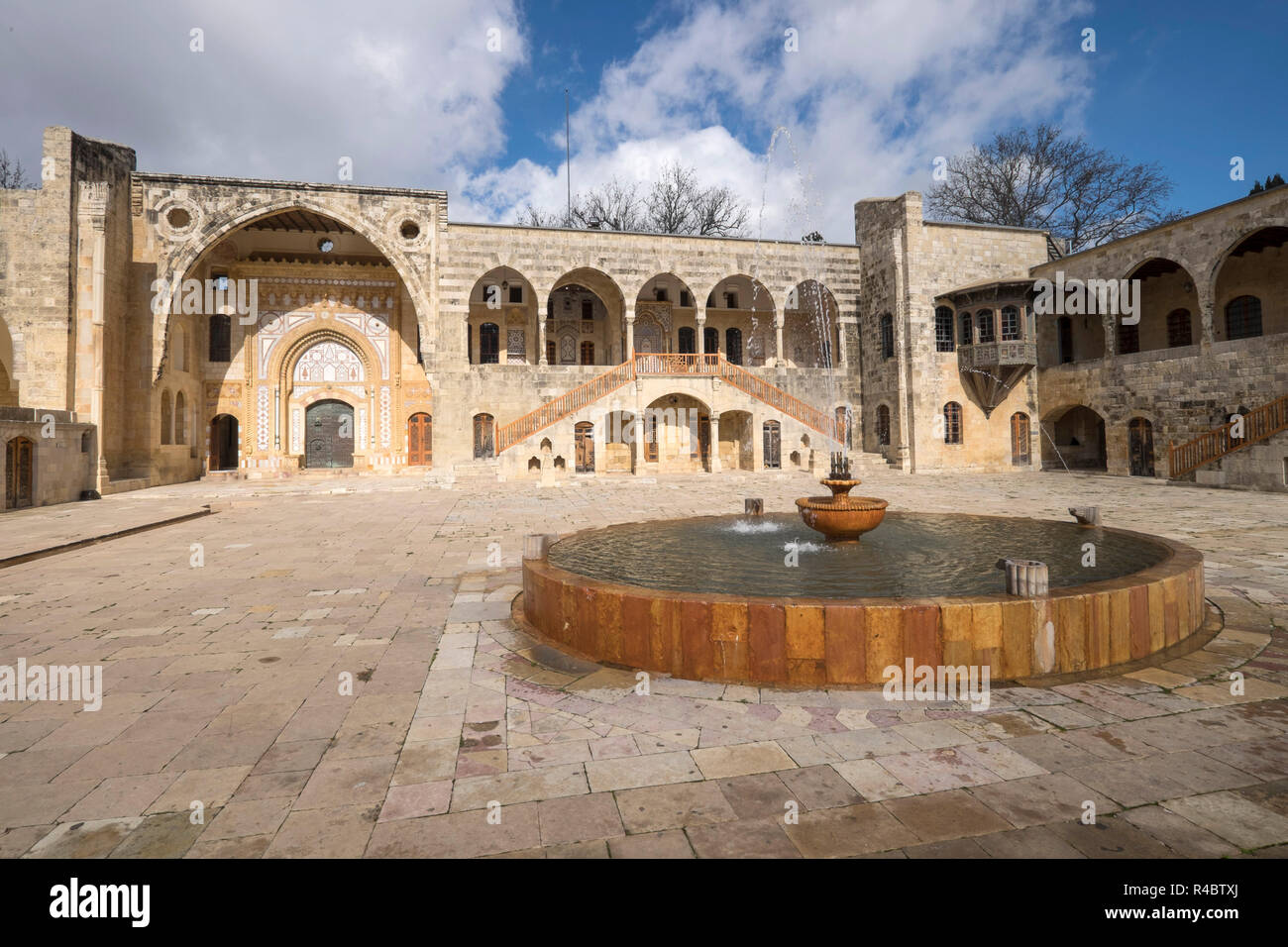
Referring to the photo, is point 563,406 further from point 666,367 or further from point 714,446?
point 714,446

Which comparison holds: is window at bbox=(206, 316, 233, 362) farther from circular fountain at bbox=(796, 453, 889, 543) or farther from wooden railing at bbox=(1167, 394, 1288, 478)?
wooden railing at bbox=(1167, 394, 1288, 478)

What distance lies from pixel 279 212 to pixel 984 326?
80.3ft

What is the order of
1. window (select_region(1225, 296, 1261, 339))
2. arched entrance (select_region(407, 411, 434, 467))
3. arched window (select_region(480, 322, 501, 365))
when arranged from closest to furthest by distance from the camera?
window (select_region(1225, 296, 1261, 339)) < arched entrance (select_region(407, 411, 434, 467)) < arched window (select_region(480, 322, 501, 365))

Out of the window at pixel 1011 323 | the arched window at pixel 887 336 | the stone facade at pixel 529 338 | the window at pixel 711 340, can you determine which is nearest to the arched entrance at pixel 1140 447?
the stone facade at pixel 529 338

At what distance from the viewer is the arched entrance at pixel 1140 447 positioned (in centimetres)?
1938

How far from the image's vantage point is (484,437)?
22984mm

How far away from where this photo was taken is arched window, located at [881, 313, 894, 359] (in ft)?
78.2

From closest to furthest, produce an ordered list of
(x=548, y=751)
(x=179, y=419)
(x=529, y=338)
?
(x=548, y=751) < (x=179, y=419) < (x=529, y=338)

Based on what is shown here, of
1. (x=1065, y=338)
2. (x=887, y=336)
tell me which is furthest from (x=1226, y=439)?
(x=887, y=336)

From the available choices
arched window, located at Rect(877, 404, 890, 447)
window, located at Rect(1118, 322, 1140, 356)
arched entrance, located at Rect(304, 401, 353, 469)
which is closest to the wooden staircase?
arched window, located at Rect(877, 404, 890, 447)

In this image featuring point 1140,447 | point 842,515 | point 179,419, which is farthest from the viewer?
point 179,419

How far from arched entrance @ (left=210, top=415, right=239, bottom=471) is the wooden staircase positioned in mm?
11163

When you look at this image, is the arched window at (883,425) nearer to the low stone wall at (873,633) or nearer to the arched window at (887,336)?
the arched window at (887,336)
